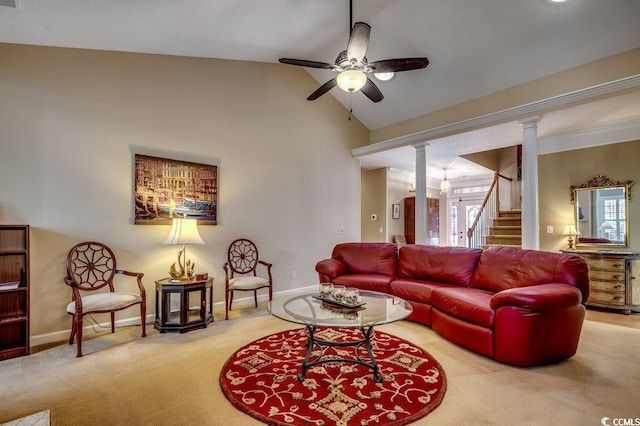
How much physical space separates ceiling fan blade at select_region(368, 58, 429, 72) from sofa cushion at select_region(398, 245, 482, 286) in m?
2.28

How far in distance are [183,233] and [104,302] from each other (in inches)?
38.7

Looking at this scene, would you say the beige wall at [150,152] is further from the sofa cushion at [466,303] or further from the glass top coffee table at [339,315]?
the sofa cushion at [466,303]

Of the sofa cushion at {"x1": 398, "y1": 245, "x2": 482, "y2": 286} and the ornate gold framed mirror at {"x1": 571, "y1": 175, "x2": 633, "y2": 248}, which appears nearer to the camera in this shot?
the sofa cushion at {"x1": 398, "y1": 245, "x2": 482, "y2": 286}

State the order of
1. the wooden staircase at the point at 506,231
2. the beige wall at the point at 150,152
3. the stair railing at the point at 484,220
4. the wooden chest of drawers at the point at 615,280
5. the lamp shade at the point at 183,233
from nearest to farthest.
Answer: the beige wall at the point at 150,152, the lamp shade at the point at 183,233, the wooden chest of drawers at the point at 615,280, the wooden staircase at the point at 506,231, the stair railing at the point at 484,220

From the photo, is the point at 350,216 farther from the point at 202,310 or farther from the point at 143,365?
the point at 143,365

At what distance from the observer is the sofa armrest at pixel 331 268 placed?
13.7 feet

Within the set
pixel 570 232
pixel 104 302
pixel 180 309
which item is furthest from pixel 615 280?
pixel 104 302

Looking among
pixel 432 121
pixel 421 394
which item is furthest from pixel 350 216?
pixel 421 394

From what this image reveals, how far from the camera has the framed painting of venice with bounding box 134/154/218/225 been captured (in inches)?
140

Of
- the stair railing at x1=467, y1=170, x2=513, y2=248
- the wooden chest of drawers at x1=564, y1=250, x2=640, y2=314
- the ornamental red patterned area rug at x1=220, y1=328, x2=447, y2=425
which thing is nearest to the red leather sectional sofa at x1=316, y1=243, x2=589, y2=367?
the ornamental red patterned area rug at x1=220, y1=328, x2=447, y2=425

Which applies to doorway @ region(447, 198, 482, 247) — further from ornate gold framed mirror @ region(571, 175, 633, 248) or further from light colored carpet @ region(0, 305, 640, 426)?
light colored carpet @ region(0, 305, 640, 426)

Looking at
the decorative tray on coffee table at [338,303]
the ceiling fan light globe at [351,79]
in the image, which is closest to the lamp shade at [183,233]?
the decorative tray on coffee table at [338,303]

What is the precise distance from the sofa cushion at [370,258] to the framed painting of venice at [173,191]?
2.01m

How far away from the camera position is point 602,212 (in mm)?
4594
